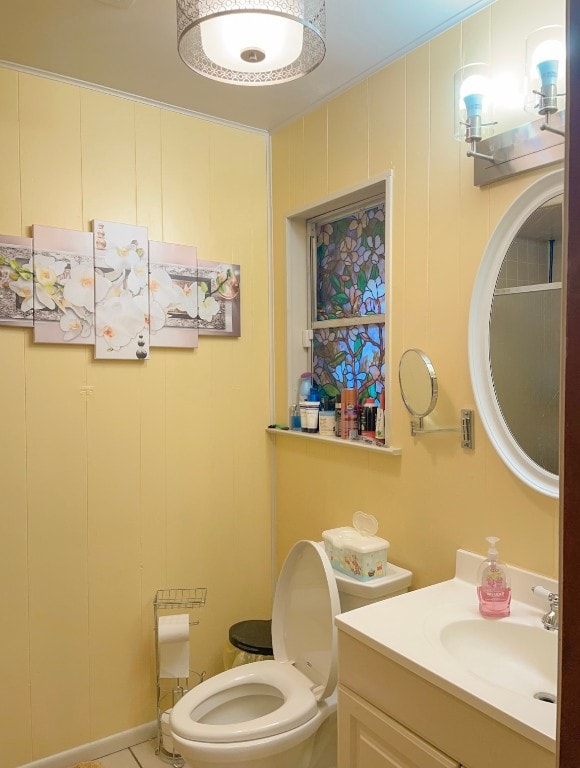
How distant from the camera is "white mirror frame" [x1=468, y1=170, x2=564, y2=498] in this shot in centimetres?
148

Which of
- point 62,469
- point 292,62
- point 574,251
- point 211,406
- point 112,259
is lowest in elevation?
point 62,469

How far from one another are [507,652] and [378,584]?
1.46ft

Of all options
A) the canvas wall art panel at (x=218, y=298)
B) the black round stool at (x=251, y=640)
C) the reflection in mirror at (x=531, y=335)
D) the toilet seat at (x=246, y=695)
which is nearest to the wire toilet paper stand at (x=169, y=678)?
the black round stool at (x=251, y=640)

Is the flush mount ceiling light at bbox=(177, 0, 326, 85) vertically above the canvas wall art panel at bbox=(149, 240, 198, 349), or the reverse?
the flush mount ceiling light at bbox=(177, 0, 326, 85)

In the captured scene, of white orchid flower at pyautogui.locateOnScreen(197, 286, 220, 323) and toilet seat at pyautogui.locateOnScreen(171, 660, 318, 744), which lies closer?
toilet seat at pyautogui.locateOnScreen(171, 660, 318, 744)

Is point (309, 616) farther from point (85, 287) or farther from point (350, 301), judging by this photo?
point (85, 287)

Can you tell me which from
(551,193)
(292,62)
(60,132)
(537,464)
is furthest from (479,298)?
(60,132)

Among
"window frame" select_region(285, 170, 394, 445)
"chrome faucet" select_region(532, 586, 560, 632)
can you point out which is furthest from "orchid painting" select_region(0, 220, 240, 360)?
"chrome faucet" select_region(532, 586, 560, 632)

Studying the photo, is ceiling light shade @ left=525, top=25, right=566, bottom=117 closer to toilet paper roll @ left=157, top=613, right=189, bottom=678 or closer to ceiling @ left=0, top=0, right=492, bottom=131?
ceiling @ left=0, top=0, right=492, bottom=131

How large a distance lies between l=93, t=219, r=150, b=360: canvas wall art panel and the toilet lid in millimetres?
979

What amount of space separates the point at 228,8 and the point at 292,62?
23cm

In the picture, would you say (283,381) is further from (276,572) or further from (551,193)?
(551,193)

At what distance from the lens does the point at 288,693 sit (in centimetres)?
181

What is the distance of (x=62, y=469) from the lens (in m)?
2.06
